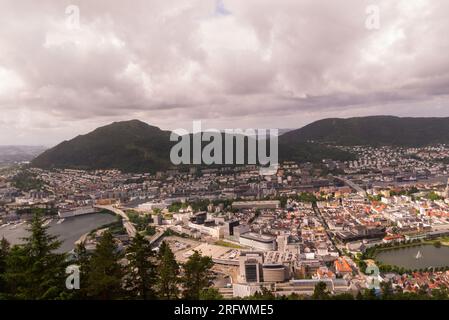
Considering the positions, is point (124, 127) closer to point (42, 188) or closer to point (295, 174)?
point (42, 188)

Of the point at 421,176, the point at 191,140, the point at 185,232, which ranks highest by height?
the point at 191,140

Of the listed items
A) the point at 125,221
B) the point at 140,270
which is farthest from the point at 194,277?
the point at 125,221

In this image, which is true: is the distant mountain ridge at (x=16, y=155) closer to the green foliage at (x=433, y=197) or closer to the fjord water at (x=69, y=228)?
the fjord water at (x=69, y=228)

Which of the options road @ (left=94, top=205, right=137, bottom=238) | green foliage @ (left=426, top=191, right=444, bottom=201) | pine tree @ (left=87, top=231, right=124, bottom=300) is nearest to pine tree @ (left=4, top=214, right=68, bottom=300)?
pine tree @ (left=87, top=231, right=124, bottom=300)
